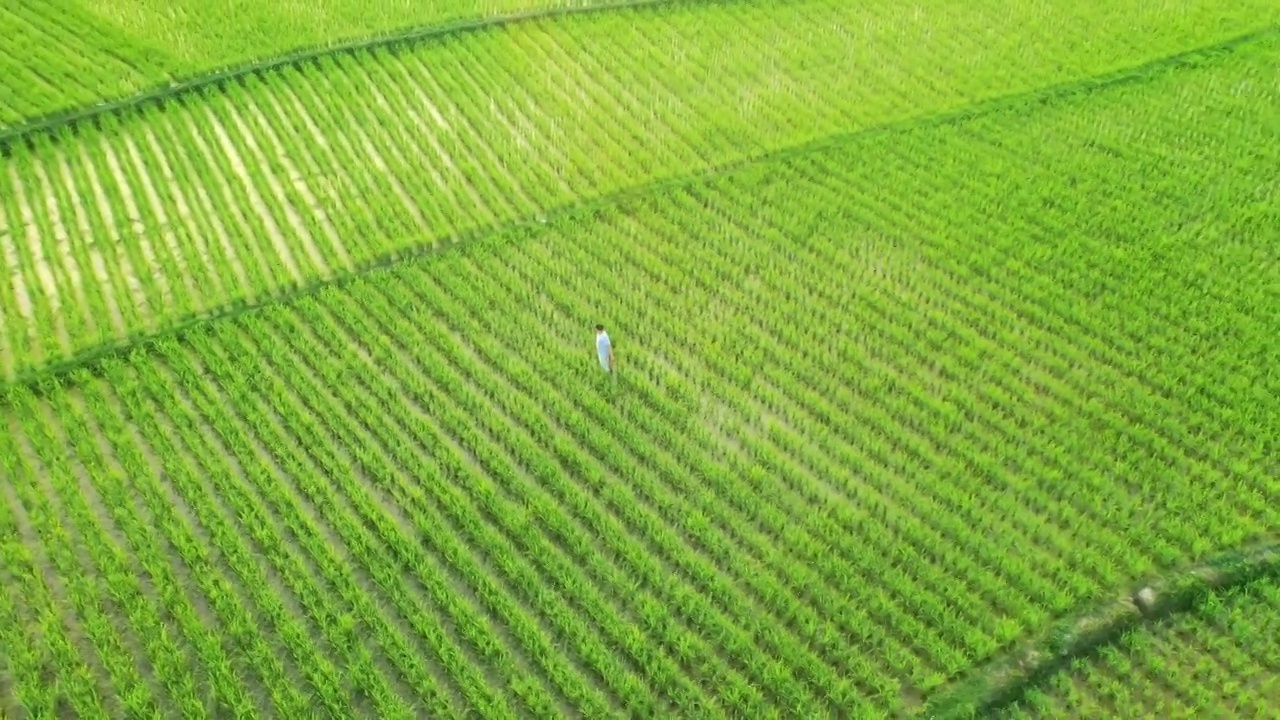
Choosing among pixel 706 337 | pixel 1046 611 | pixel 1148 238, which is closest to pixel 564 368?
pixel 706 337

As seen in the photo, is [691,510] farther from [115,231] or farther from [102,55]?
[102,55]

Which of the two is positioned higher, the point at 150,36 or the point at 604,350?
the point at 150,36

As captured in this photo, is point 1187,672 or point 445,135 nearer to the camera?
point 1187,672

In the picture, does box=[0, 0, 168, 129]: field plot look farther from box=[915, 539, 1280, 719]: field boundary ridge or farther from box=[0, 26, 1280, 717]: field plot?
box=[915, 539, 1280, 719]: field boundary ridge

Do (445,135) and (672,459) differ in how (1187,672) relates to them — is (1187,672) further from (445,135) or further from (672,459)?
(445,135)

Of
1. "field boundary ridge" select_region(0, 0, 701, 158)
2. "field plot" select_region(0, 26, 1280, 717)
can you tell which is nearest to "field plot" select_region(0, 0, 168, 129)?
"field boundary ridge" select_region(0, 0, 701, 158)

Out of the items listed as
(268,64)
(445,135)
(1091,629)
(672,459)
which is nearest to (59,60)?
(268,64)
